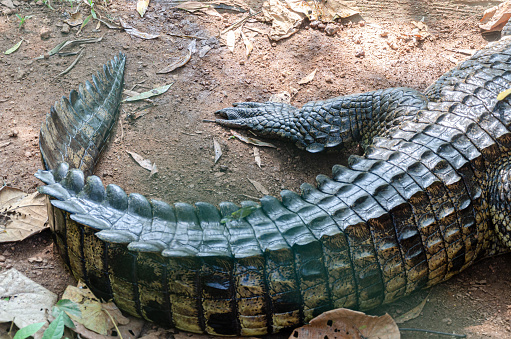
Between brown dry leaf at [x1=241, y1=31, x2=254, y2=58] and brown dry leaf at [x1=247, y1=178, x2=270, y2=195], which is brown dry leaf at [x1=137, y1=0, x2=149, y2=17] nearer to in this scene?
brown dry leaf at [x1=241, y1=31, x2=254, y2=58]

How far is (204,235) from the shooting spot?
1871 millimetres

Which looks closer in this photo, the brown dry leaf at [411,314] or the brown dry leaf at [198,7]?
the brown dry leaf at [411,314]

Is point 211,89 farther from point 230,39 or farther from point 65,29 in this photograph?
point 65,29

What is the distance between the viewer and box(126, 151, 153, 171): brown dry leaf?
2.93 metres

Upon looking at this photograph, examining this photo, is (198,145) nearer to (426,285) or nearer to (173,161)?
(173,161)

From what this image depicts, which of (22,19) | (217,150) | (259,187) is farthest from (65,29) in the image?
(259,187)

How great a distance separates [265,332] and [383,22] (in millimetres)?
3569

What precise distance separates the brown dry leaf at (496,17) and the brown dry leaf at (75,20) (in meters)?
4.03

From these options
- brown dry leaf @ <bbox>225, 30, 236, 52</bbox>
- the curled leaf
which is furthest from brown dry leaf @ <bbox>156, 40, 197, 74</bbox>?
the curled leaf

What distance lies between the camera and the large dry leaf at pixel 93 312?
1.90 meters

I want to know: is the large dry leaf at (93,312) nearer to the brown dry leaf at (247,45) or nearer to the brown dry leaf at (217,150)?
the brown dry leaf at (217,150)

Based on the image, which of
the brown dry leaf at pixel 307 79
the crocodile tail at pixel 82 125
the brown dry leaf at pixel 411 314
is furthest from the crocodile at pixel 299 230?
the brown dry leaf at pixel 307 79

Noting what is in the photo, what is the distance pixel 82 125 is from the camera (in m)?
2.65

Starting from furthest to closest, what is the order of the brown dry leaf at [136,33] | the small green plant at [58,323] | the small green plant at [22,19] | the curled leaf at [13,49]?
the brown dry leaf at [136,33]
the small green plant at [22,19]
the curled leaf at [13,49]
the small green plant at [58,323]
